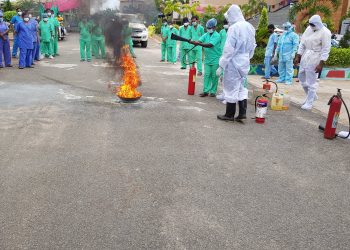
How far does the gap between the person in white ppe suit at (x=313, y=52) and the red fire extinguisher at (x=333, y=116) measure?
1685 mm

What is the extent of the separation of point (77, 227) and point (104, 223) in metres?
0.24

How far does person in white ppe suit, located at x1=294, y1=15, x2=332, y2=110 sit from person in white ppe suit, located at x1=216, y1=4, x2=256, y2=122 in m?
1.81

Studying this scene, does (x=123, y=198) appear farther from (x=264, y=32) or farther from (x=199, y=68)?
(x=264, y=32)

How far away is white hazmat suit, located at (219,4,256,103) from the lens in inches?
243

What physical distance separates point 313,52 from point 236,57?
2.19m

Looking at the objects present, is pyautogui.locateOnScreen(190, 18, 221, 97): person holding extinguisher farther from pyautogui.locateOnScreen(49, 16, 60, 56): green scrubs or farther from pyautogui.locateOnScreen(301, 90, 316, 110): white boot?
pyautogui.locateOnScreen(49, 16, 60, 56): green scrubs

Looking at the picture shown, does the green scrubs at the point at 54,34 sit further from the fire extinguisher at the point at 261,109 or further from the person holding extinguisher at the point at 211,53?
the fire extinguisher at the point at 261,109

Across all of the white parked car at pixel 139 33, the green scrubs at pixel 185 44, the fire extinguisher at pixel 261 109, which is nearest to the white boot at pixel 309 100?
the fire extinguisher at pixel 261 109

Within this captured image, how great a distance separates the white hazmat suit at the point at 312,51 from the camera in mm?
7348

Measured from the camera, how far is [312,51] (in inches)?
298

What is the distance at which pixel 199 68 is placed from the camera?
12.4 meters

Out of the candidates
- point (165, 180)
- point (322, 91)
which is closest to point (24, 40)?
point (322, 91)

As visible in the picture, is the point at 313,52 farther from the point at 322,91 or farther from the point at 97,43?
the point at 97,43

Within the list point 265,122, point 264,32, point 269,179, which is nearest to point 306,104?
point 265,122
